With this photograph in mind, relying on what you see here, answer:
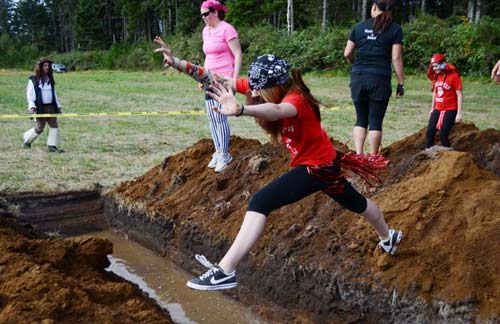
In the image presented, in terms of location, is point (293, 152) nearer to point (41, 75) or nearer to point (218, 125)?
point (218, 125)

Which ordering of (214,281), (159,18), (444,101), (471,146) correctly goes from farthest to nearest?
(159,18) < (444,101) < (471,146) < (214,281)

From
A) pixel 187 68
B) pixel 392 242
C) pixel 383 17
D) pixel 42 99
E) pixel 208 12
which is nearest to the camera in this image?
pixel 392 242

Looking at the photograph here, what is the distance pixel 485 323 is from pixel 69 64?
6701cm

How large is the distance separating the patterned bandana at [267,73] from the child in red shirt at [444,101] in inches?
149

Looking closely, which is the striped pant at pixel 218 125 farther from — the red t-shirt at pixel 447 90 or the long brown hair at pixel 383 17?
the red t-shirt at pixel 447 90

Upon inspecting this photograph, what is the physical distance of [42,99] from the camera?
39.5 feet

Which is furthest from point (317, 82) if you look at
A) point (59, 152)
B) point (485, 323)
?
point (485, 323)

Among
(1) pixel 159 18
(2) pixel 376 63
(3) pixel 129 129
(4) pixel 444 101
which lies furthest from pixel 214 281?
(1) pixel 159 18

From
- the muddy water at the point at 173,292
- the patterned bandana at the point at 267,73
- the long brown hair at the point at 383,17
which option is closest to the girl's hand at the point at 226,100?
the patterned bandana at the point at 267,73

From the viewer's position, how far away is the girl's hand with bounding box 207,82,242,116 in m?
3.95

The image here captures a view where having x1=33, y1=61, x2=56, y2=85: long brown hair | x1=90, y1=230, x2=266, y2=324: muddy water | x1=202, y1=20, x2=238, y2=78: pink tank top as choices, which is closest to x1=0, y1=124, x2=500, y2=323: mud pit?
x1=90, y1=230, x2=266, y2=324: muddy water

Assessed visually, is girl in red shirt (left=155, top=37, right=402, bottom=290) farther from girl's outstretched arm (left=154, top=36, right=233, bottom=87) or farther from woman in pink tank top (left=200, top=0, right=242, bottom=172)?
woman in pink tank top (left=200, top=0, right=242, bottom=172)

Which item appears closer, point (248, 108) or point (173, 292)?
point (248, 108)

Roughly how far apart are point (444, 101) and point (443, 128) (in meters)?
0.42
